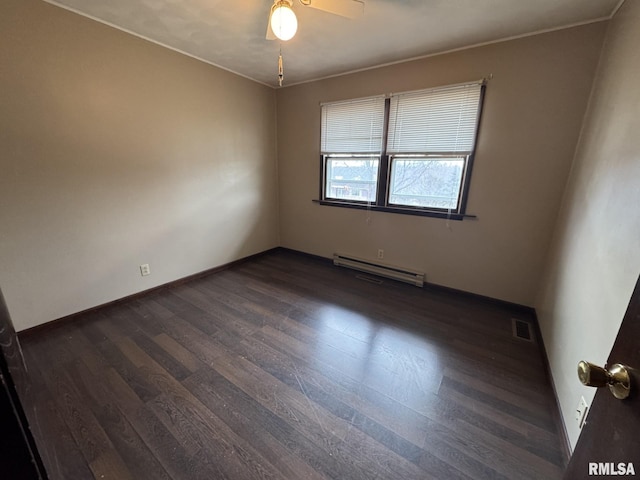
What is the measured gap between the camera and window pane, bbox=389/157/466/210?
2.67m

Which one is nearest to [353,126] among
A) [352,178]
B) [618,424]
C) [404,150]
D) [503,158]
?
[352,178]

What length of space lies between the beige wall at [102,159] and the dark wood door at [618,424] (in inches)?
125

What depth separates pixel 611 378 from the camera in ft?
1.87

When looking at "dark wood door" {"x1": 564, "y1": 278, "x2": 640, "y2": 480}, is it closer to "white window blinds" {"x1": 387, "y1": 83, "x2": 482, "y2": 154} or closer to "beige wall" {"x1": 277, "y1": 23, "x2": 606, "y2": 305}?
"beige wall" {"x1": 277, "y1": 23, "x2": 606, "y2": 305}

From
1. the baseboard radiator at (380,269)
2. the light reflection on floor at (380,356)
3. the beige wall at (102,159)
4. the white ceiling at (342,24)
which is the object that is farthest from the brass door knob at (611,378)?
the beige wall at (102,159)

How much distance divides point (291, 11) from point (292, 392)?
7.28 ft

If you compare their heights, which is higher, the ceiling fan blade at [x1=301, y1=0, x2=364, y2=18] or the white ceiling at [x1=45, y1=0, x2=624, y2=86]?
the white ceiling at [x1=45, y1=0, x2=624, y2=86]

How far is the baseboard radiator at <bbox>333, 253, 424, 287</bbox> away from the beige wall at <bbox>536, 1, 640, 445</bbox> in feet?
3.87

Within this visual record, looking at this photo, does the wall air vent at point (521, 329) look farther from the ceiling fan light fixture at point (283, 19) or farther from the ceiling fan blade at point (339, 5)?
the ceiling fan light fixture at point (283, 19)

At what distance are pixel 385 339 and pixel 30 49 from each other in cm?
335

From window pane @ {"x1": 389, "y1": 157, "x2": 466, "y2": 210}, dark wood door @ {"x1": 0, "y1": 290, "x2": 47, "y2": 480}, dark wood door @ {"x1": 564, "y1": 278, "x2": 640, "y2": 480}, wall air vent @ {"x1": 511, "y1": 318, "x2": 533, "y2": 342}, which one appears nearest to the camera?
dark wood door @ {"x1": 0, "y1": 290, "x2": 47, "y2": 480}

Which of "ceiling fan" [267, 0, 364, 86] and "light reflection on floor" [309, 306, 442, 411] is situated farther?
"light reflection on floor" [309, 306, 442, 411]

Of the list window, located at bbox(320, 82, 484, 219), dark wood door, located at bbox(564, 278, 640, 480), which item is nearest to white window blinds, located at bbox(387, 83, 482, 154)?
window, located at bbox(320, 82, 484, 219)

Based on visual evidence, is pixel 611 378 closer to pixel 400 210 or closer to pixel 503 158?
pixel 503 158
